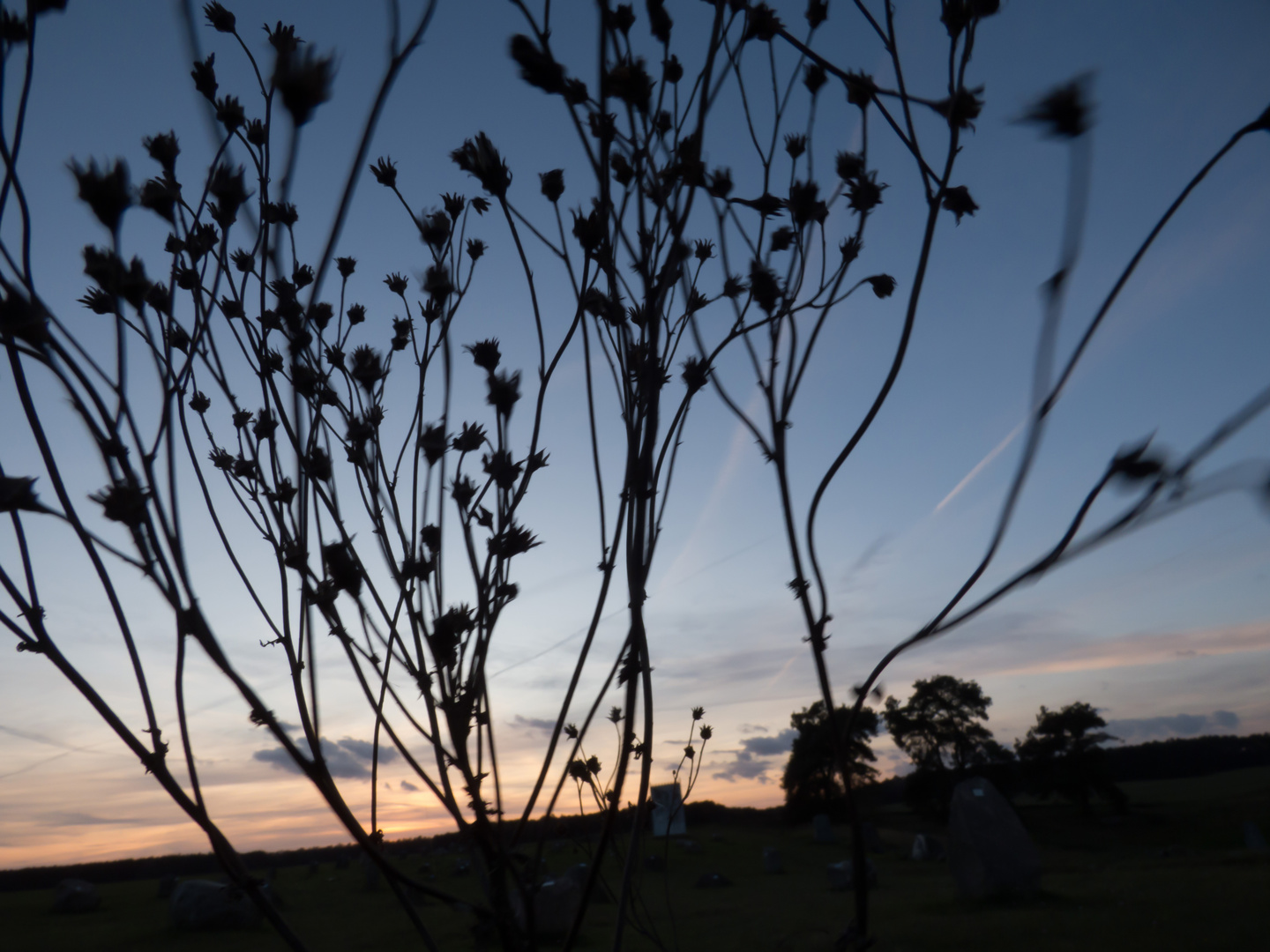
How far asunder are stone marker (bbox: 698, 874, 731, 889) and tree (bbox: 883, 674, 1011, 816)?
16.3 m

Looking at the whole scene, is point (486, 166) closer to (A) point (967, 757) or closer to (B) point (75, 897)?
(B) point (75, 897)

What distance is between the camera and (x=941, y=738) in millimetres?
29859

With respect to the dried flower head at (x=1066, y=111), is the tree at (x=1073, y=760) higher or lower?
higher

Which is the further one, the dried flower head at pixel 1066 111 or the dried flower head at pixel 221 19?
the dried flower head at pixel 221 19

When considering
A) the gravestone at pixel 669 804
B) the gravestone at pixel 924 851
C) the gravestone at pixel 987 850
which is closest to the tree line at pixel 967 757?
the gravestone at pixel 924 851

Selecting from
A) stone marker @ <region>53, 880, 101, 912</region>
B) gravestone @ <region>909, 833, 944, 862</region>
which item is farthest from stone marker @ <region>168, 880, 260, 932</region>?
gravestone @ <region>909, 833, 944, 862</region>

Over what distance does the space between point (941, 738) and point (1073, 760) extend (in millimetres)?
4602

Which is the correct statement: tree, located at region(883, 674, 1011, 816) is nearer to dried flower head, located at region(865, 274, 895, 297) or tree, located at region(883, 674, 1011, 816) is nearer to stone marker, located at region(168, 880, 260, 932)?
stone marker, located at region(168, 880, 260, 932)

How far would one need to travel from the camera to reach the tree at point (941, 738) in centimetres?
2944

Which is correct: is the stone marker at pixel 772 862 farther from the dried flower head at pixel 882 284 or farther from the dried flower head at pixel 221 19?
the dried flower head at pixel 221 19

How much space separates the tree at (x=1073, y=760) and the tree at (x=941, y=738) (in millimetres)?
1475

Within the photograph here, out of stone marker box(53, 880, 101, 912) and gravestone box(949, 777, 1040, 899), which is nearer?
gravestone box(949, 777, 1040, 899)

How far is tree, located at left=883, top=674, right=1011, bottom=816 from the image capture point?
29.4 m

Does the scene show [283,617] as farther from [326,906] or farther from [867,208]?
[326,906]
